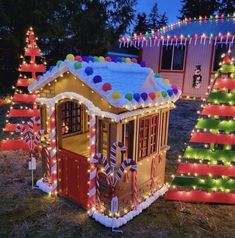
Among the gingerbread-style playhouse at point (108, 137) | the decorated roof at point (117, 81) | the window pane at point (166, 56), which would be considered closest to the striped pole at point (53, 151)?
the gingerbread-style playhouse at point (108, 137)

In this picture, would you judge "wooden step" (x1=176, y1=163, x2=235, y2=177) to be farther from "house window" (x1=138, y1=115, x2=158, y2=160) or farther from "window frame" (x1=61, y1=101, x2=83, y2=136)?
"window frame" (x1=61, y1=101, x2=83, y2=136)

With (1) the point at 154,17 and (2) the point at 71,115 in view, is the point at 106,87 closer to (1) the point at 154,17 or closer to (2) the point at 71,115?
(2) the point at 71,115

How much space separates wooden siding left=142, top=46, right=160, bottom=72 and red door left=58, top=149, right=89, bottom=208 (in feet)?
47.5

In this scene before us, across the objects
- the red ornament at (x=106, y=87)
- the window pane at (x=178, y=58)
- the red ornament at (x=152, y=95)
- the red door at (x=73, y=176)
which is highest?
the window pane at (x=178, y=58)

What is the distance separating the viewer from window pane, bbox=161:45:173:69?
1886cm

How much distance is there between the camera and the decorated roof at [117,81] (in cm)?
486

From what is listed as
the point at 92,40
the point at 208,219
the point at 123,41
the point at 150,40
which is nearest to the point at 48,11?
the point at 92,40

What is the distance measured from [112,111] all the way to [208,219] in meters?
3.25

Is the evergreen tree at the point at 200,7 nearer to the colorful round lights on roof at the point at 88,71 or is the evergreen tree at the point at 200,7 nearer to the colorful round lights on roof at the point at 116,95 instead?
the colorful round lights on roof at the point at 88,71

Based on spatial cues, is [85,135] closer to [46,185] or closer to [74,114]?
[74,114]

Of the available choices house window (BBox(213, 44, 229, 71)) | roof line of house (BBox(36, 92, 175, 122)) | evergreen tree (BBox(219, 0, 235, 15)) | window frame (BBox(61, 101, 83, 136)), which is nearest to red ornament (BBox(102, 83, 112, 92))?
roof line of house (BBox(36, 92, 175, 122))

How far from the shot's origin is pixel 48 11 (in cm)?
1703

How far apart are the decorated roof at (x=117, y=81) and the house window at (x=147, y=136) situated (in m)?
0.51

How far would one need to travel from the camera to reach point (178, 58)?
18.6 m
